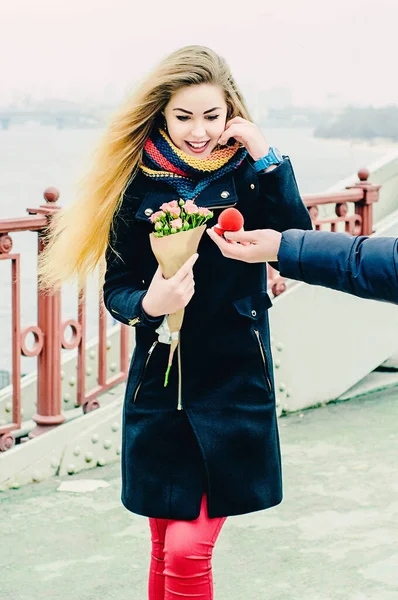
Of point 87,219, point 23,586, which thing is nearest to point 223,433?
point 87,219

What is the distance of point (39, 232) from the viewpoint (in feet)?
15.7

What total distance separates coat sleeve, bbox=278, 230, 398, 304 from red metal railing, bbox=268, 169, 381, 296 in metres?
3.71

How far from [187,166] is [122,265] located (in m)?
0.32

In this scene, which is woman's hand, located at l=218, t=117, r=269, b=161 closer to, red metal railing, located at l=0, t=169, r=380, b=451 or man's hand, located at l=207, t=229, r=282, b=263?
man's hand, located at l=207, t=229, r=282, b=263

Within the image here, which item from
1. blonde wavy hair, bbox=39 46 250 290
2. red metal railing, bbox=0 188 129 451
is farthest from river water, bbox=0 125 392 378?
blonde wavy hair, bbox=39 46 250 290

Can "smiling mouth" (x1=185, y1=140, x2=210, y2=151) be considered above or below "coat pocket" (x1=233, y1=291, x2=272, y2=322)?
above

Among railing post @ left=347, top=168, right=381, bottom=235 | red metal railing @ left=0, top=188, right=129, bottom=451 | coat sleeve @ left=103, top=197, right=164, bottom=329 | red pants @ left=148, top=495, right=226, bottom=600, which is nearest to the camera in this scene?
red pants @ left=148, top=495, right=226, bottom=600

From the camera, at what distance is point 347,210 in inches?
248

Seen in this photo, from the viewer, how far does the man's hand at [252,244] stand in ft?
7.61

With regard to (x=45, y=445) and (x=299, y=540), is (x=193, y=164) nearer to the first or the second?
(x=299, y=540)

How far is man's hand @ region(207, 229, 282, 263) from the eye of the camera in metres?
2.32

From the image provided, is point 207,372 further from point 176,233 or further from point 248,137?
point 248,137

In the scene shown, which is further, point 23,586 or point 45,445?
point 45,445

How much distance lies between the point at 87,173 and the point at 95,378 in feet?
9.95
